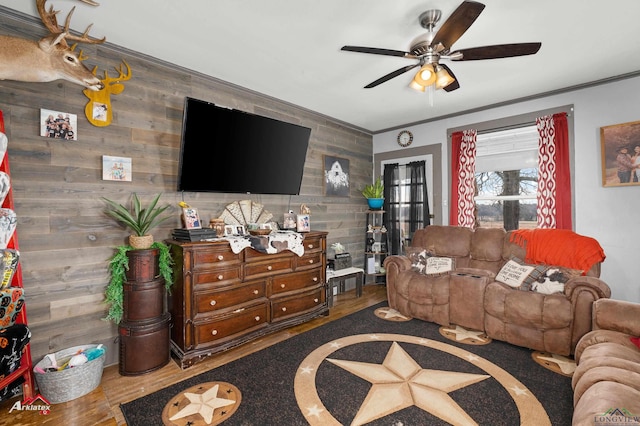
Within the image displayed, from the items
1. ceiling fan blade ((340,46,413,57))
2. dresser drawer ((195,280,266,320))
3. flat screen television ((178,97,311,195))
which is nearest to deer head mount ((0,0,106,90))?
flat screen television ((178,97,311,195))

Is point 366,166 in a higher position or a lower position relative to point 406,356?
higher

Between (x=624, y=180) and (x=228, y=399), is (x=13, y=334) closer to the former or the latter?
(x=228, y=399)

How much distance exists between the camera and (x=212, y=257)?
2.58 meters

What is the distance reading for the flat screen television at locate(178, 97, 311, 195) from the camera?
8.71 ft

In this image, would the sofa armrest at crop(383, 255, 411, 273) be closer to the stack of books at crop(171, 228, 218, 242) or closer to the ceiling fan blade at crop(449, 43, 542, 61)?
the stack of books at crop(171, 228, 218, 242)

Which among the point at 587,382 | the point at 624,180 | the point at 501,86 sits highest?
the point at 501,86

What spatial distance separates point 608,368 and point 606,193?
2.49 m

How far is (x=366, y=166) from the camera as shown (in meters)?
5.18

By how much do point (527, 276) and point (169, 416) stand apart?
3.20 m

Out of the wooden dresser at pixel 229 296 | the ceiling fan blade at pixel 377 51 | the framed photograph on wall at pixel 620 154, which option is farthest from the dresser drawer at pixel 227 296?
the framed photograph on wall at pixel 620 154

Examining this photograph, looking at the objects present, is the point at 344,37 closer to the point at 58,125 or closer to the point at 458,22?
the point at 458,22

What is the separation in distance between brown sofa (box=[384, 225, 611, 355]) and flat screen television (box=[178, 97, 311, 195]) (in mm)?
1769

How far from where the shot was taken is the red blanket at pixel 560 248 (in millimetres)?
2676

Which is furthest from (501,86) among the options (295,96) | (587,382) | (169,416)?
(169,416)
